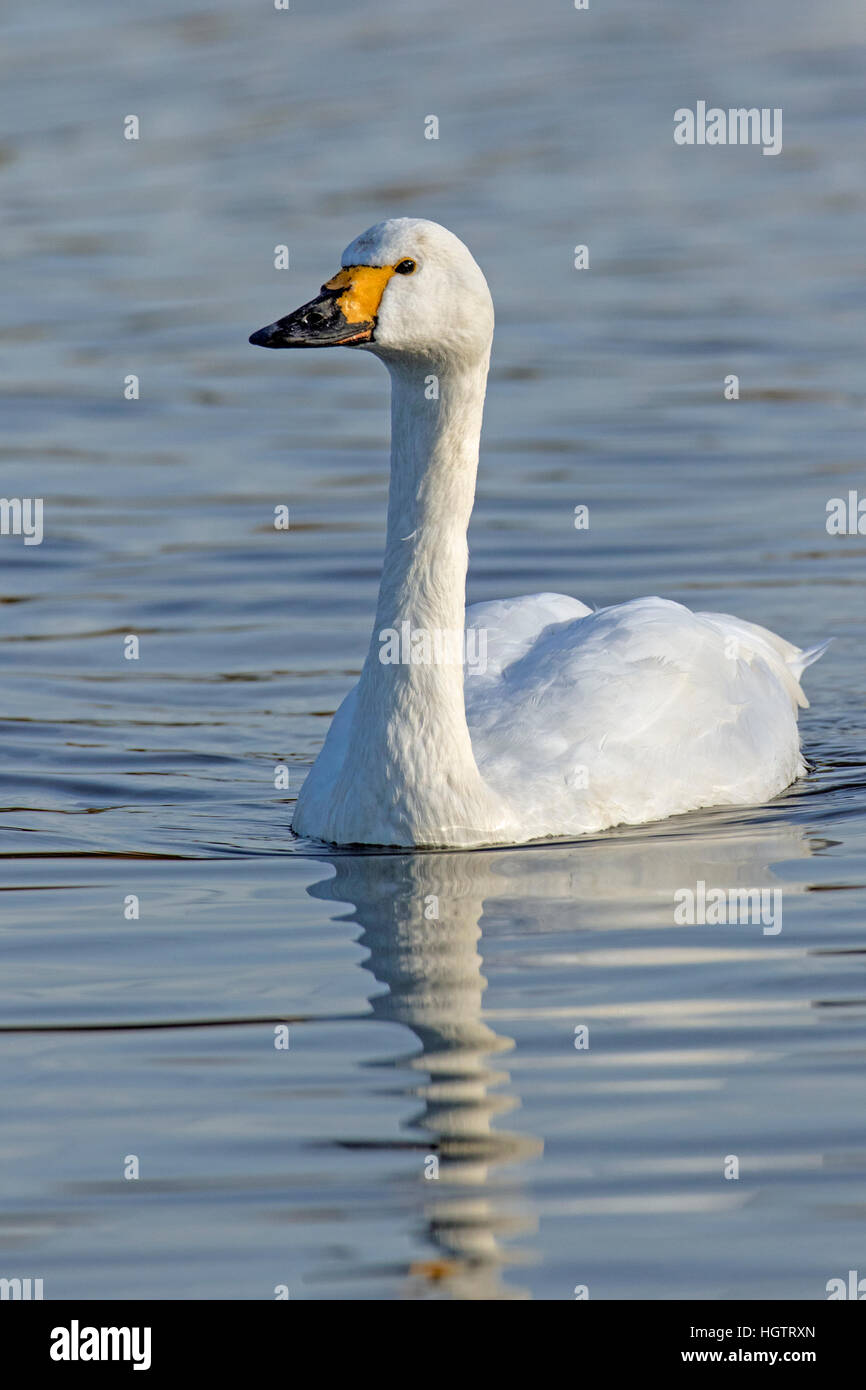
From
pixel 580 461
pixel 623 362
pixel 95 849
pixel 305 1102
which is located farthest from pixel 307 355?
pixel 305 1102

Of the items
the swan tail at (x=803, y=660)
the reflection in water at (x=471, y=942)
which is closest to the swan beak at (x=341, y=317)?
the reflection in water at (x=471, y=942)

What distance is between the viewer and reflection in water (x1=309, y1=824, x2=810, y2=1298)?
622cm

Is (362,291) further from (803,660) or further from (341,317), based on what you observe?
(803,660)

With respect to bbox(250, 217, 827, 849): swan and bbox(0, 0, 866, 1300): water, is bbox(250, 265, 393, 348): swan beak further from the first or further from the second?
bbox(0, 0, 866, 1300): water

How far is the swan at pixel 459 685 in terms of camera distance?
885cm

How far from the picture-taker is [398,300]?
28.8 feet

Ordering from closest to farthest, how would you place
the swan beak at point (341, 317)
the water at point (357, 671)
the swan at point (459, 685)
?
the water at point (357, 671)
the swan beak at point (341, 317)
the swan at point (459, 685)

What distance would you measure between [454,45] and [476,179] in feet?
25.7

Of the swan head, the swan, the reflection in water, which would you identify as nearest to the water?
the reflection in water

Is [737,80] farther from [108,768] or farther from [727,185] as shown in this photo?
[108,768]

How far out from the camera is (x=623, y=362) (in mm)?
19125

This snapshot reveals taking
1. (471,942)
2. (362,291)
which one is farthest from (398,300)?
(471,942)

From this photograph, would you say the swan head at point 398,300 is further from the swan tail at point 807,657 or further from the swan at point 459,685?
the swan tail at point 807,657

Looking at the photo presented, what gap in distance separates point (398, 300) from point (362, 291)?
128mm
